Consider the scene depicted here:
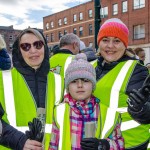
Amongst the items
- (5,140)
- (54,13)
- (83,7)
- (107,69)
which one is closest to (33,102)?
(5,140)

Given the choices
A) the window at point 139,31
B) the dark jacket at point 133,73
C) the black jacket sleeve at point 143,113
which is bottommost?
the black jacket sleeve at point 143,113

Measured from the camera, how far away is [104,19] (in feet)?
144

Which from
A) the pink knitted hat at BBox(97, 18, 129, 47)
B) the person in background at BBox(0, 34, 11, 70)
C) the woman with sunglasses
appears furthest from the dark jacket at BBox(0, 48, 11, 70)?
the pink knitted hat at BBox(97, 18, 129, 47)

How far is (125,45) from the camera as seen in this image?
11.1 ft

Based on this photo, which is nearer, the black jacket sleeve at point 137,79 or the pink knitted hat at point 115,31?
the black jacket sleeve at point 137,79

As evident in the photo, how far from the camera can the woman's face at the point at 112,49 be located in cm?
333

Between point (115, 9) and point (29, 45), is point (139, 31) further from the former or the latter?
point (29, 45)

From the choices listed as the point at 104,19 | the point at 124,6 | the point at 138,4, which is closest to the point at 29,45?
the point at 138,4

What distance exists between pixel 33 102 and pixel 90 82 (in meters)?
0.56

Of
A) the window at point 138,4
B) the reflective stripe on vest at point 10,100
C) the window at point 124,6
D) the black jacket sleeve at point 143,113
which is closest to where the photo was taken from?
the black jacket sleeve at point 143,113

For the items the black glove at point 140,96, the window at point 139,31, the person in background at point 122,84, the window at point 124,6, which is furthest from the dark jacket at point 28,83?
the window at point 124,6

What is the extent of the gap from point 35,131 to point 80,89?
0.53 metres

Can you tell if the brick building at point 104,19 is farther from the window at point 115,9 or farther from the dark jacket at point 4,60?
the dark jacket at point 4,60

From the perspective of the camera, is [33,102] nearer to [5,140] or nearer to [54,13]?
[5,140]
